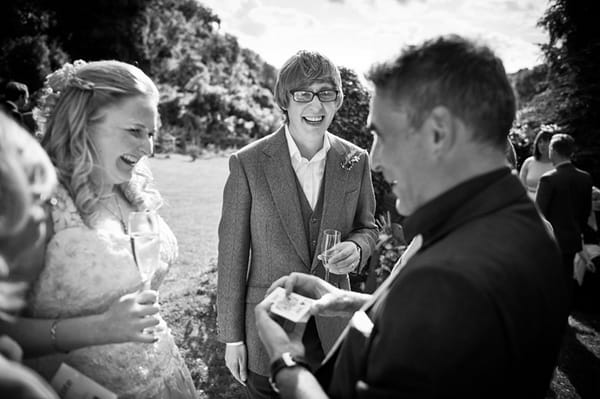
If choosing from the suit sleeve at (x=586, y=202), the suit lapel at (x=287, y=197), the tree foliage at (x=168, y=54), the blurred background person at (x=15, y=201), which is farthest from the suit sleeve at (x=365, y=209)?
the tree foliage at (x=168, y=54)

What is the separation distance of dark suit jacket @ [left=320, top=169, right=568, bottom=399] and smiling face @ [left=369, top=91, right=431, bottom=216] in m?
0.11

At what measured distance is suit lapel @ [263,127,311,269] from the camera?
2.56m

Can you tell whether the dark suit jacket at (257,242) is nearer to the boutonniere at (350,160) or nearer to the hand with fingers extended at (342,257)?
the hand with fingers extended at (342,257)

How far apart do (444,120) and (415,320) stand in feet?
1.98

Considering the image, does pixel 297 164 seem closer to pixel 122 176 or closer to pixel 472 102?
pixel 122 176

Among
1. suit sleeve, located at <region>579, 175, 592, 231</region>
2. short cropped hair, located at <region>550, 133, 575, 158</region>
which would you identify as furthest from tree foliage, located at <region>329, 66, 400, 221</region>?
suit sleeve, located at <region>579, 175, 592, 231</region>

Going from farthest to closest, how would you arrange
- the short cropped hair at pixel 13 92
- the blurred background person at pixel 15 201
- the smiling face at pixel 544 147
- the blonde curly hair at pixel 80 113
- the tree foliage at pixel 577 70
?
the tree foliage at pixel 577 70
the short cropped hair at pixel 13 92
the smiling face at pixel 544 147
the blonde curly hair at pixel 80 113
the blurred background person at pixel 15 201

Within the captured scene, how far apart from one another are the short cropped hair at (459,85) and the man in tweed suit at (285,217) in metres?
1.32

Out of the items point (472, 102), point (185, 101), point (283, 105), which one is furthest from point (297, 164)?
point (185, 101)

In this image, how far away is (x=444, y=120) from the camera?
1.23m

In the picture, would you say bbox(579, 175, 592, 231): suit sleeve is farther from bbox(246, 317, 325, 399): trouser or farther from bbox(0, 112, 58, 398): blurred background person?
bbox(0, 112, 58, 398): blurred background person

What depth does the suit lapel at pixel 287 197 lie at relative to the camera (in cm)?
256

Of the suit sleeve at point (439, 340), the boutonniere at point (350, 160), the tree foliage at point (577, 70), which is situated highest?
the tree foliage at point (577, 70)

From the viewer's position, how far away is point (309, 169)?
2.76 m
